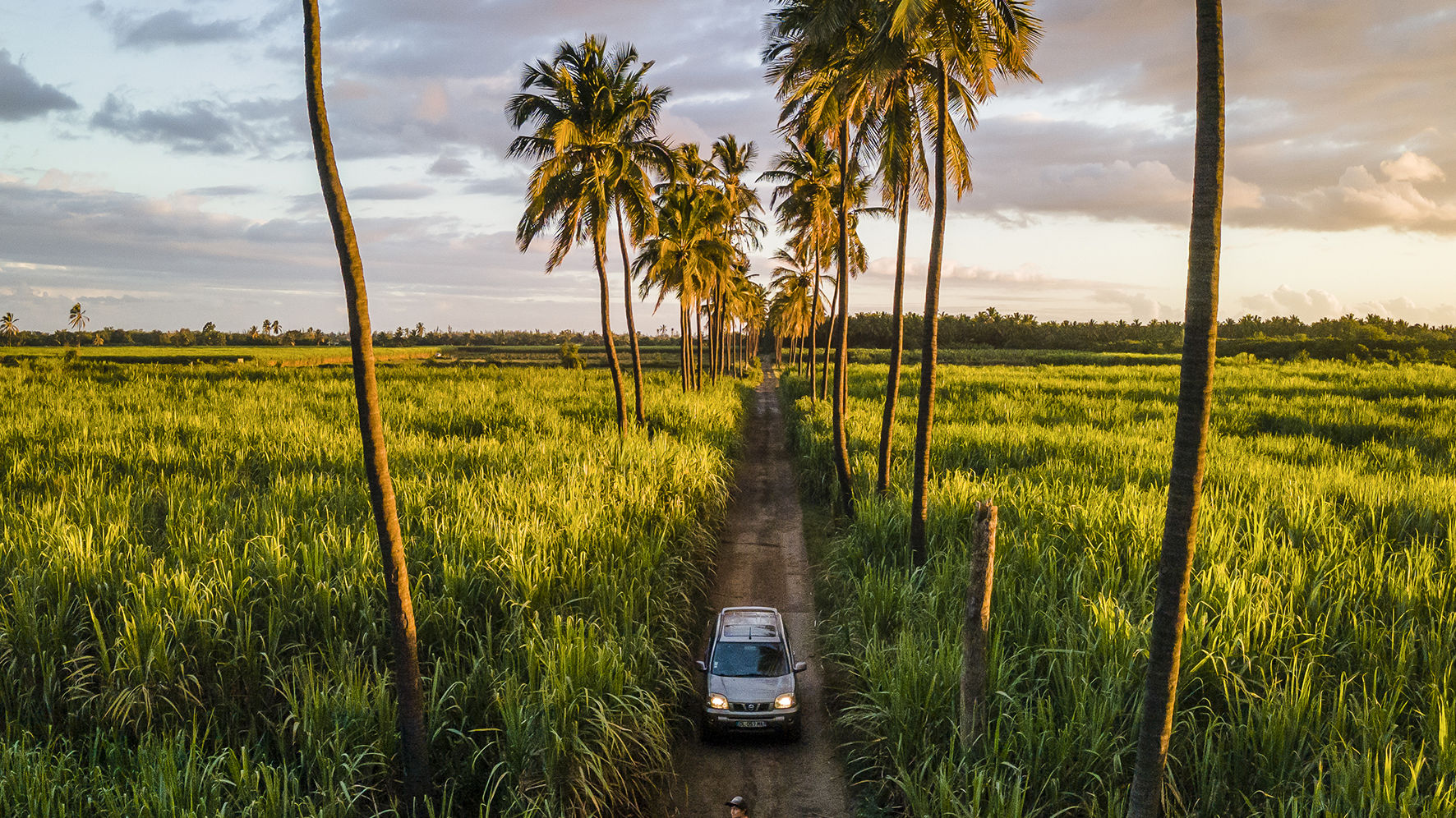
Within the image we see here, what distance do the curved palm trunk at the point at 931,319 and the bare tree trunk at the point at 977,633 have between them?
13.0ft

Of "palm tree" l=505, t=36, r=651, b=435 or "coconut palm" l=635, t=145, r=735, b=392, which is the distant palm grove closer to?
"palm tree" l=505, t=36, r=651, b=435

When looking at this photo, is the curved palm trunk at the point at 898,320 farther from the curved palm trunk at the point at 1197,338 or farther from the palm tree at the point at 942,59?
the curved palm trunk at the point at 1197,338

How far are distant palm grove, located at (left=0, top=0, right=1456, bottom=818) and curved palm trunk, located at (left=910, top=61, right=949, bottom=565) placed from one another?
77mm

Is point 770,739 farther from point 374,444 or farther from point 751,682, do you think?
point 374,444

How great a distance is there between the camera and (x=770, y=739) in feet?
22.1

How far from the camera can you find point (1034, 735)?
528cm

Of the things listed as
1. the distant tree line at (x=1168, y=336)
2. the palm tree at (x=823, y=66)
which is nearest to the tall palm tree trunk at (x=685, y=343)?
the palm tree at (x=823, y=66)

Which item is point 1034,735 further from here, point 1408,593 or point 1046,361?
point 1046,361

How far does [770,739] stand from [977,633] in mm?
2557

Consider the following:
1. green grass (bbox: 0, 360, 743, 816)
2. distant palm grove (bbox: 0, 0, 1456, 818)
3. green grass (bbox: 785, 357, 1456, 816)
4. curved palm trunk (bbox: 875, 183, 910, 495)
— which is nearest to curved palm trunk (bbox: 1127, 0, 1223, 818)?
distant palm grove (bbox: 0, 0, 1456, 818)

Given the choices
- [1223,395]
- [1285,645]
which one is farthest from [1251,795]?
[1223,395]

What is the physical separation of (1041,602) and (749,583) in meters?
4.94

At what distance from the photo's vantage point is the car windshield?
22.9ft

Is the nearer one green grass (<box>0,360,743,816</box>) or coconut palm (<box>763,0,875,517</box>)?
green grass (<box>0,360,743,816</box>)
